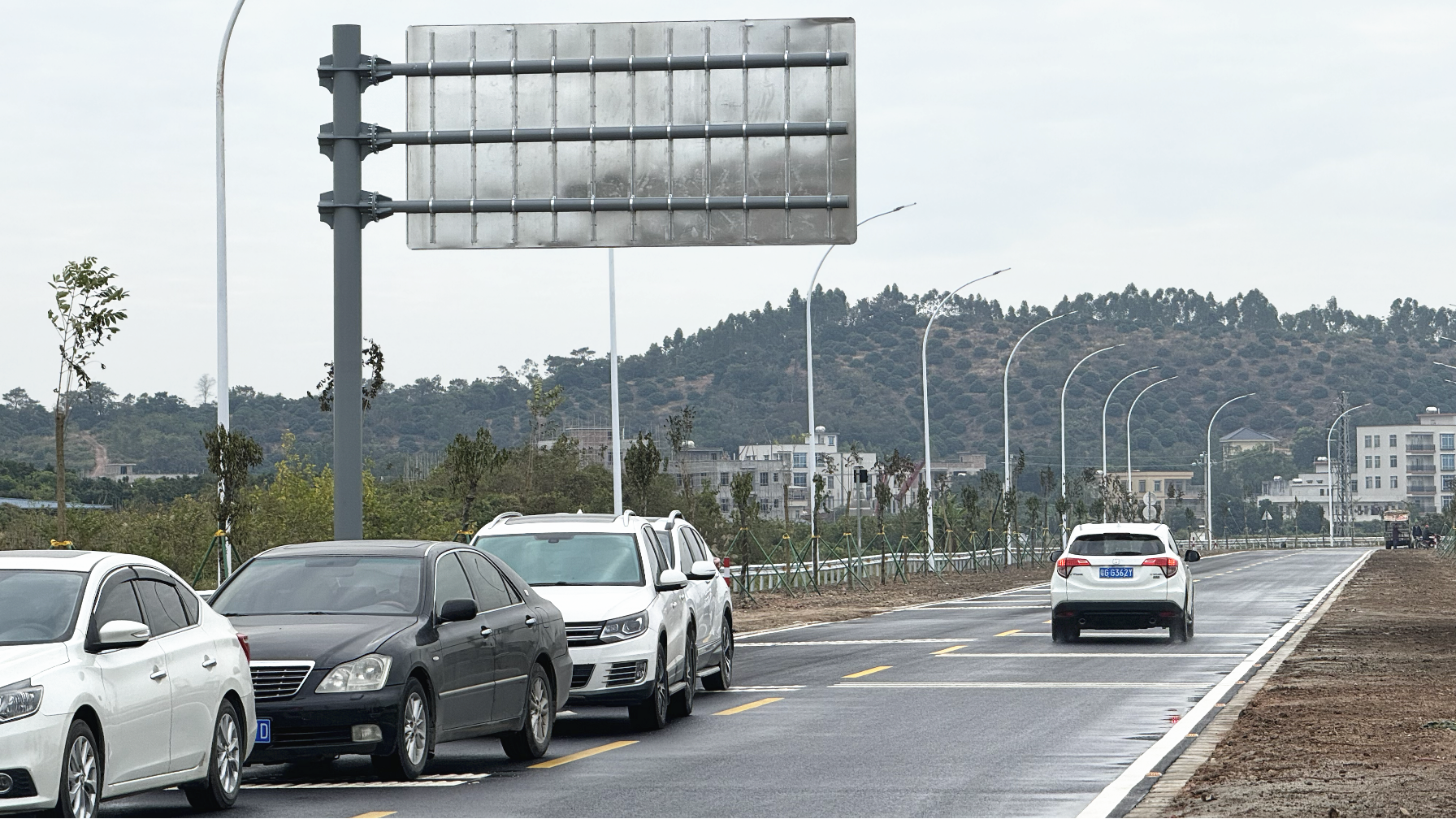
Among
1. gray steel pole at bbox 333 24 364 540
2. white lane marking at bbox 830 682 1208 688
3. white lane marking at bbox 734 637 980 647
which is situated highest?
gray steel pole at bbox 333 24 364 540

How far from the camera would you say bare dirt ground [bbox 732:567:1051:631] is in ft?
129

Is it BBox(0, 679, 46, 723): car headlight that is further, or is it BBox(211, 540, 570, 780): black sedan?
BBox(211, 540, 570, 780): black sedan

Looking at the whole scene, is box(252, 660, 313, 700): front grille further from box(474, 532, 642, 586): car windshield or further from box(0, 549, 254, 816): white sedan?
box(474, 532, 642, 586): car windshield

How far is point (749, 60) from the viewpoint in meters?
22.2

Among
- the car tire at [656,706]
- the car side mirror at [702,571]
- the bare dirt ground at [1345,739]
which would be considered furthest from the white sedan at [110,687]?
the car side mirror at [702,571]

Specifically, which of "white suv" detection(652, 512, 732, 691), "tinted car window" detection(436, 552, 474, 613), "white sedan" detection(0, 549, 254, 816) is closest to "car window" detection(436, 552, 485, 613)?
"tinted car window" detection(436, 552, 474, 613)

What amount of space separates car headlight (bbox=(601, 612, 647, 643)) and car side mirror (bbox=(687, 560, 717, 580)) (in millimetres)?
1921

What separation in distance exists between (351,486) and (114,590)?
10063 millimetres

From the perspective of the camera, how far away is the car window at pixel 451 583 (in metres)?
14.0

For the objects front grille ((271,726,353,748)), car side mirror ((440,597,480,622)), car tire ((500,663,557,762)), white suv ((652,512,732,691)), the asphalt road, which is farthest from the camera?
white suv ((652,512,732,691))

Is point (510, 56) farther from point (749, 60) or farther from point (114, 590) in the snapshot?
point (114, 590)

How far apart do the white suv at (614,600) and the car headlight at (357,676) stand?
3.67m

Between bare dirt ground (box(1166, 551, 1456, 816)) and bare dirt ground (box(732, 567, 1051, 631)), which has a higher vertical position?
bare dirt ground (box(1166, 551, 1456, 816))

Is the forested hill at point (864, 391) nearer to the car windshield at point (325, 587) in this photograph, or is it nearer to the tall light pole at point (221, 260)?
the tall light pole at point (221, 260)
